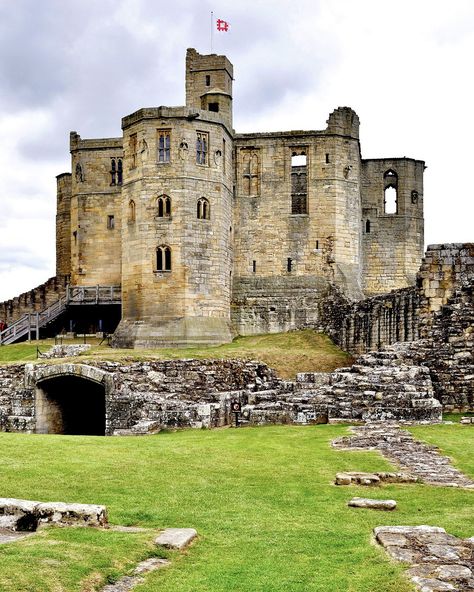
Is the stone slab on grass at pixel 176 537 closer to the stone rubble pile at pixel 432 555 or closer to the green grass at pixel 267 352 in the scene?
the stone rubble pile at pixel 432 555

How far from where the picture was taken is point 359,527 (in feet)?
31.6

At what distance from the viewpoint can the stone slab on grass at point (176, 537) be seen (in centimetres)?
872

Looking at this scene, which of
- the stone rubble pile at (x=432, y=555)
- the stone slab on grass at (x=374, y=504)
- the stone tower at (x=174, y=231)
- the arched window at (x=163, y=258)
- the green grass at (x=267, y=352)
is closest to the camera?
the stone rubble pile at (x=432, y=555)

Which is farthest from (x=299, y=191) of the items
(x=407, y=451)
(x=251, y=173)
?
(x=407, y=451)

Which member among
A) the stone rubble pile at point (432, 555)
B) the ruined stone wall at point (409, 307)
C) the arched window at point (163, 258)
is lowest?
the stone rubble pile at point (432, 555)

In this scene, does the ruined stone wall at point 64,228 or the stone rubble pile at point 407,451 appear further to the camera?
the ruined stone wall at point 64,228

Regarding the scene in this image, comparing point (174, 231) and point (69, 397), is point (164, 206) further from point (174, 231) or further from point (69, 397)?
point (69, 397)

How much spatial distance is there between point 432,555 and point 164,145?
3382 cm

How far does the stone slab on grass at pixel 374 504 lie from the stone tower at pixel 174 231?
27.4 metres

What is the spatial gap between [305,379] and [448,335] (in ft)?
16.6

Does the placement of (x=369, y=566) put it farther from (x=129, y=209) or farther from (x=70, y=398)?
(x=129, y=209)

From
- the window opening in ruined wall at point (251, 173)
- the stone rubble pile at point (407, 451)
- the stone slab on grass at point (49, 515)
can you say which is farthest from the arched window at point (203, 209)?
the stone slab on grass at point (49, 515)

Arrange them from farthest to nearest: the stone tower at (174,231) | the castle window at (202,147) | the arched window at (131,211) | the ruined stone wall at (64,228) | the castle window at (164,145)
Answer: the ruined stone wall at (64,228)
the arched window at (131,211)
the castle window at (202,147)
the castle window at (164,145)
the stone tower at (174,231)

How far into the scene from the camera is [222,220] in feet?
134
